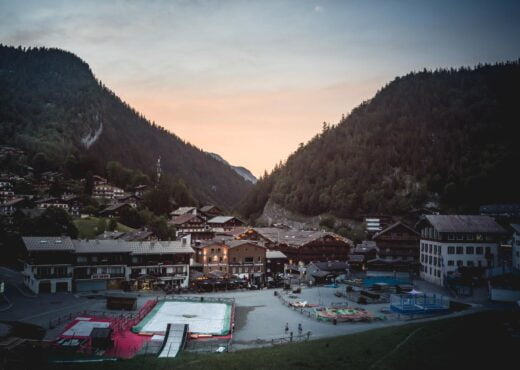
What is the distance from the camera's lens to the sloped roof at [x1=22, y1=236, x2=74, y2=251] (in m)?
53.2

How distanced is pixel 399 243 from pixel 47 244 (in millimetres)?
54722

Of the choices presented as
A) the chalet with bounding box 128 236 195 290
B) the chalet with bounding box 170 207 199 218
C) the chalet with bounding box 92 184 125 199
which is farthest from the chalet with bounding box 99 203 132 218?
the chalet with bounding box 128 236 195 290

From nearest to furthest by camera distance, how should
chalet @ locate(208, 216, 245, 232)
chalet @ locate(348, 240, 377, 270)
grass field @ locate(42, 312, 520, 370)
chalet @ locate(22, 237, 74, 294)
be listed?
1. grass field @ locate(42, 312, 520, 370)
2. chalet @ locate(22, 237, 74, 294)
3. chalet @ locate(348, 240, 377, 270)
4. chalet @ locate(208, 216, 245, 232)

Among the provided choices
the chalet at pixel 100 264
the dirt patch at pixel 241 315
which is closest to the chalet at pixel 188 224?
the chalet at pixel 100 264

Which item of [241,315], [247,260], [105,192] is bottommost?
[241,315]

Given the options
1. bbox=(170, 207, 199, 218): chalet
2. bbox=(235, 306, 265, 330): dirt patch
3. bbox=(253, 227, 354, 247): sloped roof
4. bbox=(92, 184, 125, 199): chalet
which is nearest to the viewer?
bbox=(235, 306, 265, 330): dirt patch

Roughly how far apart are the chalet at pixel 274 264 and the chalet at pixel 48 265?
32314 millimetres

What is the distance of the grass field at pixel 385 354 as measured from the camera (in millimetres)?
26900

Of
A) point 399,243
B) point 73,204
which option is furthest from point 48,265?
point 399,243

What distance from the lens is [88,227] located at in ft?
281

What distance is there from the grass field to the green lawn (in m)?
55.6

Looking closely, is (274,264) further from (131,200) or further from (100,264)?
(131,200)

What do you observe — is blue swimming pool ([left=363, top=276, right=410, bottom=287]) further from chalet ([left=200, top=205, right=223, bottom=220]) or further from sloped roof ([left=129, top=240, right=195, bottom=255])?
chalet ([left=200, top=205, right=223, bottom=220])

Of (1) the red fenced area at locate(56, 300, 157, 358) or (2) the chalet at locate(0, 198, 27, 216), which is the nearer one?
(1) the red fenced area at locate(56, 300, 157, 358)
